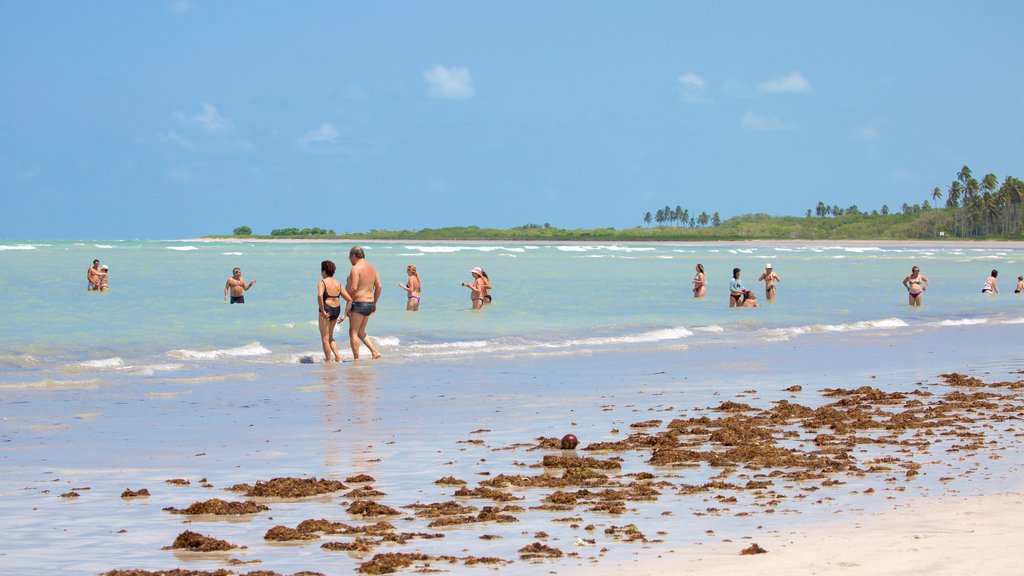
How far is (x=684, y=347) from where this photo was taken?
65.6ft

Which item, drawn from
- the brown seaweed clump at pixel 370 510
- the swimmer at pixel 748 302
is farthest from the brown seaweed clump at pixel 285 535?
the swimmer at pixel 748 302

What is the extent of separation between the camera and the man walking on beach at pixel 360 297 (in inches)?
705

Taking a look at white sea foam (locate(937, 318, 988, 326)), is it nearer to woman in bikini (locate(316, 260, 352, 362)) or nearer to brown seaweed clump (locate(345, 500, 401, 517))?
woman in bikini (locate(316, 260, 352, 362))

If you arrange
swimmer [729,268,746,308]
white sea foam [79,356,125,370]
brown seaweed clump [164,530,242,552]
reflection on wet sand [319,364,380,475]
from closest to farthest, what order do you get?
brown seaweed clump [164,530,242,552]
reflection on wet sand [319,364,380,475]
white sea foam [79,356,125,370]
swimmer [729,268,746,308]

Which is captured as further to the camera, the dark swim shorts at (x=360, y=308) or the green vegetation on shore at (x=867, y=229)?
the green vegetation on shore at (x=867, y=229)

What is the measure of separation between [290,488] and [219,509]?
71 centimetres

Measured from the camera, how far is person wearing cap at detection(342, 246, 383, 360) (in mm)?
17906

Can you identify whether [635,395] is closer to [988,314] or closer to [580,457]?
[580,457]

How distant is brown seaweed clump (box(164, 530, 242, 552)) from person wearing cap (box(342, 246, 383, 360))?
11524 millimetres

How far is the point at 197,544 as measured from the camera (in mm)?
6172

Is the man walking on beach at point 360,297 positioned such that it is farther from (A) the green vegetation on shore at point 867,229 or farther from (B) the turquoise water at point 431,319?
(A) the green vegetation on shore at point 867,229

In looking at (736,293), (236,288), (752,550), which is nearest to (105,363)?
(236,288)

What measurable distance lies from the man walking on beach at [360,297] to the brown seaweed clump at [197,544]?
454 inches

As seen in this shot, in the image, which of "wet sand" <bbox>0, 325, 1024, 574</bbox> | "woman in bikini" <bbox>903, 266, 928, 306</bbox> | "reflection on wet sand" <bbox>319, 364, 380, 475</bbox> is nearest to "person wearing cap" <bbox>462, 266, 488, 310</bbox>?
"reflection on wet sand" <bbox>319, 364, 380, 475</bbox>
